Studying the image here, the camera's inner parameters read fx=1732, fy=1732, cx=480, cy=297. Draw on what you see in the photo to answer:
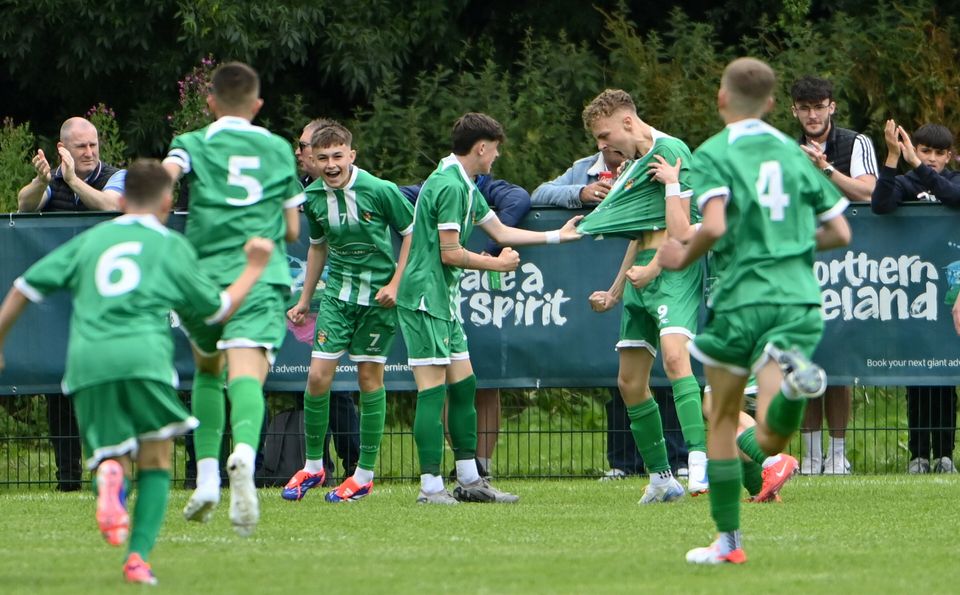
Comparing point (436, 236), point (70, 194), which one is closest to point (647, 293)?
point (436, 236)

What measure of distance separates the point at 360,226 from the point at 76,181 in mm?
2242

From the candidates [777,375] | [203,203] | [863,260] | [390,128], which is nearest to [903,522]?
[777,375]

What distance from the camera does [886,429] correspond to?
11586 millimetres

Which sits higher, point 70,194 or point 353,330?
point 70,194

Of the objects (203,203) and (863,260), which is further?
(863,260)

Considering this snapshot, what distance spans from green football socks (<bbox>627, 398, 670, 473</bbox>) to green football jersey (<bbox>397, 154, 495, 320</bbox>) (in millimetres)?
1188

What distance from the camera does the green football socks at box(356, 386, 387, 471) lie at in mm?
10102

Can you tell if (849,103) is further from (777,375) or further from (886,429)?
(777,375)

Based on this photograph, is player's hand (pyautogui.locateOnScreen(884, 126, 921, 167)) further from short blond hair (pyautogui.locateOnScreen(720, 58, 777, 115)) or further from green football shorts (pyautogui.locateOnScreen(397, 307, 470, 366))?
short blond hair (pyautogui.locateOnScreen(720, 58, 777, 115))

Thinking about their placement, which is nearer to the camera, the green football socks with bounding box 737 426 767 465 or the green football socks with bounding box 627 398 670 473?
the green football socks with bounding box 737 426 767 465

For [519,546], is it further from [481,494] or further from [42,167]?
[42,167]

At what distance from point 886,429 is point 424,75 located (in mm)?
8329

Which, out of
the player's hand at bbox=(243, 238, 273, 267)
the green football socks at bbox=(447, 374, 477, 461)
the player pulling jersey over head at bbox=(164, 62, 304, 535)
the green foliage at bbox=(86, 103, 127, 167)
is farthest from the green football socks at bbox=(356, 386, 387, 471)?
the green foliage at bbox=(86, 103, 127, 167)

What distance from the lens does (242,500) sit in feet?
22.5
